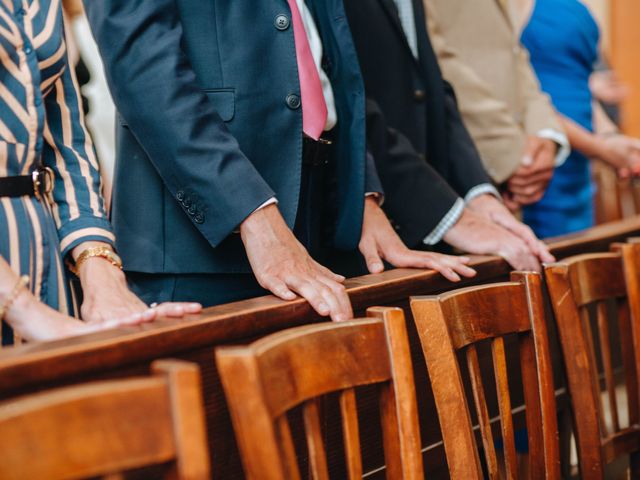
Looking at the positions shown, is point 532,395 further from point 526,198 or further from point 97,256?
point 526,198

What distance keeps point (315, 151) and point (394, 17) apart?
1.98ft

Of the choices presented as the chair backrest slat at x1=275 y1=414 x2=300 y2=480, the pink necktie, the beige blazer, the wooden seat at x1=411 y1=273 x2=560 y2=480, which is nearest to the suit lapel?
the beige blazer

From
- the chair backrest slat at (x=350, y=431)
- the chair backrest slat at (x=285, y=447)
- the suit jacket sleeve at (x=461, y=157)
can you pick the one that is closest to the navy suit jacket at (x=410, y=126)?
the suit jacket sleeve at (x=461, y=157)

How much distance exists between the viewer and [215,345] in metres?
1.19

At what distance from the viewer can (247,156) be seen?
156cm

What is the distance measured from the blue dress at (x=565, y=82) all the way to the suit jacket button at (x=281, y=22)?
1589 millimetres

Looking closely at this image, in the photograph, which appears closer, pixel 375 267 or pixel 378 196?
pixel 375 267

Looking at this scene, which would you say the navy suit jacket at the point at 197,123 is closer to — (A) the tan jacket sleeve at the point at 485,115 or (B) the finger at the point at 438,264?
(B) the finger at the point at 438,264

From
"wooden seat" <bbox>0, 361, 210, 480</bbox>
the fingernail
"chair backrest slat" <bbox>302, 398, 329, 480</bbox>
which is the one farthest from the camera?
the fingernail

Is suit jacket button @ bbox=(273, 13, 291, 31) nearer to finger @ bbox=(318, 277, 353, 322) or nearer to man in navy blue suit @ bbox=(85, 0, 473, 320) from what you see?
man in navy blue suit @ bbox=(85, 0, 473, 320)

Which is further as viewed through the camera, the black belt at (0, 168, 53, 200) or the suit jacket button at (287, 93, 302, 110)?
the suit jacket button at (287, 93, 302, 110)

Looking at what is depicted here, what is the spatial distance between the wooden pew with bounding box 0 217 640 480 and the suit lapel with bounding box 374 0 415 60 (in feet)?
1.92

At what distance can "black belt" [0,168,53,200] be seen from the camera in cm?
128

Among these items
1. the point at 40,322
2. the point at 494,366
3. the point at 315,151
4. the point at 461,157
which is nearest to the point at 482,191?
the point at 461,157
